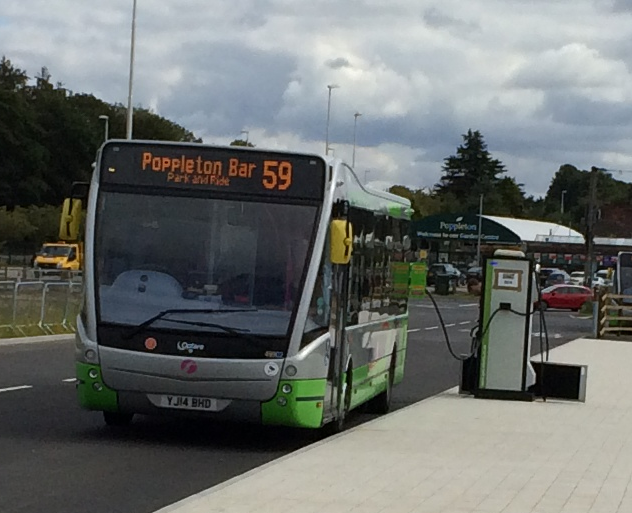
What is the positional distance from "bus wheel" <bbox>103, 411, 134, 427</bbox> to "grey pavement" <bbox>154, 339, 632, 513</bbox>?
2350mm

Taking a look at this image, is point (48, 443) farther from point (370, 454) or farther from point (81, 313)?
point (370, 454)

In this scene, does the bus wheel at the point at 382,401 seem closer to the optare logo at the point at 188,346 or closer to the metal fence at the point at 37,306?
the optare logo at the point at 188,346

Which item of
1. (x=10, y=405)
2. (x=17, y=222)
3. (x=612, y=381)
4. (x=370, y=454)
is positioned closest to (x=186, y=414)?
(x=370, y=454)

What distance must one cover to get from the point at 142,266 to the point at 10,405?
377 centimetres

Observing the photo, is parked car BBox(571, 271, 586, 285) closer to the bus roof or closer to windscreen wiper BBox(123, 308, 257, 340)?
the bus roof

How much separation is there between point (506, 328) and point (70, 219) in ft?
24.4

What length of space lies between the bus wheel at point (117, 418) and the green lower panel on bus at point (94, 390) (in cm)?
99

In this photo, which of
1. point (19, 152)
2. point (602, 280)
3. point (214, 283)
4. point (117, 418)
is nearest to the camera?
point (214, 283)

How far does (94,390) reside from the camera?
13.5 metres

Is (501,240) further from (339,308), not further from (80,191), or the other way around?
(80,191)

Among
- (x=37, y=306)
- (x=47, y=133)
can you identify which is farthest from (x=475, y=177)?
(x=37, y=306)

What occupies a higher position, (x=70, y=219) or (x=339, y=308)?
(x=70, y=219)

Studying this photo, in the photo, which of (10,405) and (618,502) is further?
(10,405)

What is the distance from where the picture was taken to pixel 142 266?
1361 centimetres
